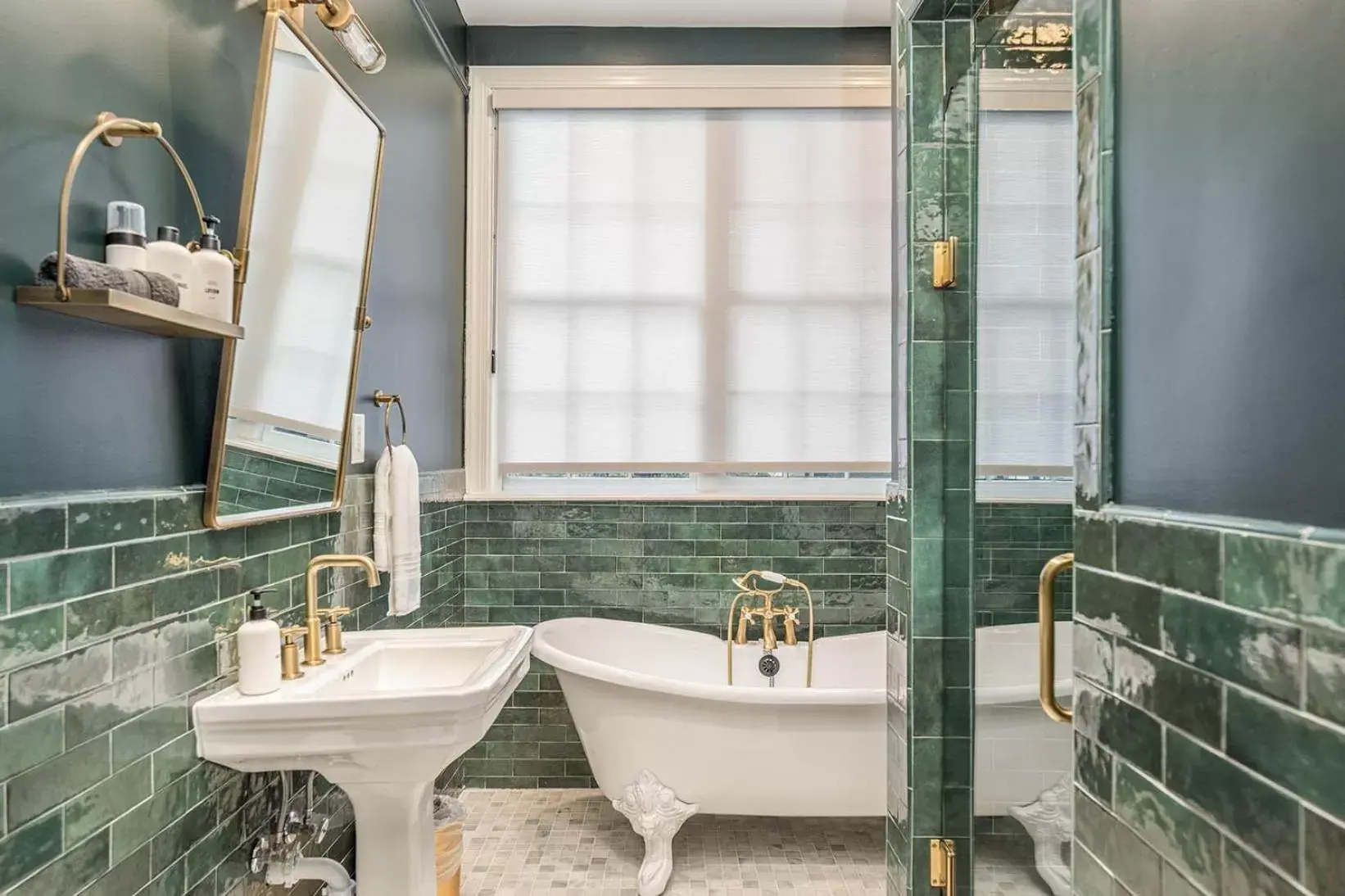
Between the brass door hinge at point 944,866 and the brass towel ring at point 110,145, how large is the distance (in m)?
1.97

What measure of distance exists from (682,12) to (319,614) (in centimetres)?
273

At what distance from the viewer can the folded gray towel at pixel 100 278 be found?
1.10 meters

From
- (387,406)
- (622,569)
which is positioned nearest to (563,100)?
(387,406)

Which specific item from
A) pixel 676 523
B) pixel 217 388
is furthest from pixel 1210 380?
pixel 676 523

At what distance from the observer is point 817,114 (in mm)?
3377

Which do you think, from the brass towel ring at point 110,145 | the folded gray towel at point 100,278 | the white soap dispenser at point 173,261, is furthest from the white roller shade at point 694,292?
the folded gray towel at point 100,278

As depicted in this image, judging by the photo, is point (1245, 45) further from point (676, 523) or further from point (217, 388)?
point (676, 523)

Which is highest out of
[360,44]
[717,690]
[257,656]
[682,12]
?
[682,12]

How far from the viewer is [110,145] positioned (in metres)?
1.26

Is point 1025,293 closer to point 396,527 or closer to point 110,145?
point 110,145

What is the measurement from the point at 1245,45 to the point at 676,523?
2677mm

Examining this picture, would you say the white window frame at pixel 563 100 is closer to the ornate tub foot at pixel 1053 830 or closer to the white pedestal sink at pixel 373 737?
the white pedestal sink at pixel 373 737

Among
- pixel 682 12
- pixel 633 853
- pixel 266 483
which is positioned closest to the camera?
pixel 266 483

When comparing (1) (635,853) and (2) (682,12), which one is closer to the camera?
(1) (635,853)
